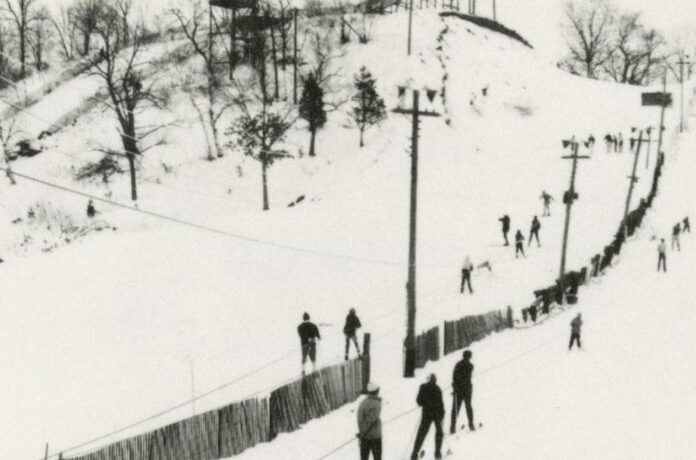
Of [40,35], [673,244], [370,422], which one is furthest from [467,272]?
[40,35]

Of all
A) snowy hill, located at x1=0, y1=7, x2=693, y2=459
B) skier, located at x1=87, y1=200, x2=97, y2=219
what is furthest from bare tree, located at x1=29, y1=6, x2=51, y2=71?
skier, located at x1=87, y1=200, x2=97, y2=219

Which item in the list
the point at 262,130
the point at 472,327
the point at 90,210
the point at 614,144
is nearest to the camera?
the point at 472,327

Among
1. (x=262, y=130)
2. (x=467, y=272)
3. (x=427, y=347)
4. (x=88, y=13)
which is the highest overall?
(x=88, y=13)

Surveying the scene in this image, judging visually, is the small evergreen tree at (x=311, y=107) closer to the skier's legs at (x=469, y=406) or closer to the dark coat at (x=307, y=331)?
the dark coat at (x=307, y=331)

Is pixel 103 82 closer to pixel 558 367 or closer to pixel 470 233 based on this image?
pixel 470 233

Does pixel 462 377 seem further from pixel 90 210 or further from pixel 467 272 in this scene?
pixel 90 210

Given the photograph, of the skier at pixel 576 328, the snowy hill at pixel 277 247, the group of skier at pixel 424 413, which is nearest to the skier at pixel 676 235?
the snowy hill at pixel 277 247

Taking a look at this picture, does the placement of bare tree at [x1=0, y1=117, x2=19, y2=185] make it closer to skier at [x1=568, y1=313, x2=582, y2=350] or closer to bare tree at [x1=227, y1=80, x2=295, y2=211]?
bare tree at [x1=227, y1=80, x2=295, y2=211]
